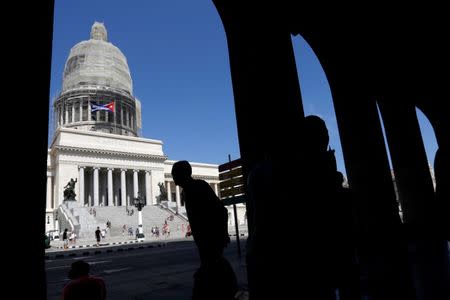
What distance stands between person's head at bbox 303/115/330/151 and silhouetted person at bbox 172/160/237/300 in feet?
2.79

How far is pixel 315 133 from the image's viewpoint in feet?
5.99

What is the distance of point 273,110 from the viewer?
3746 millimetres

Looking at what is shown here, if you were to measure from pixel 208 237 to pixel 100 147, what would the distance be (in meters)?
51.4

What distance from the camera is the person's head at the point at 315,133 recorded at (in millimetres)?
1810

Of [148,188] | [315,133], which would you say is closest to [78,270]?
[315,133]

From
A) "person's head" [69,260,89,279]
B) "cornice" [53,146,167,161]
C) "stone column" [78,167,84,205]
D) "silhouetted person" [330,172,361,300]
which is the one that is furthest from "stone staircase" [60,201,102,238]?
"silhouetted person" [330,172,361,300]

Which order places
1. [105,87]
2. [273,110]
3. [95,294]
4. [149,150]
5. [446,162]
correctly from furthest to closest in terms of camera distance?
[105,87]
[149,150]
[273,110]
[95,294]
[446,162]

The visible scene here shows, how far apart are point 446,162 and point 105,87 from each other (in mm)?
65400

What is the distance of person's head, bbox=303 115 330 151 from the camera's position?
5.94ft

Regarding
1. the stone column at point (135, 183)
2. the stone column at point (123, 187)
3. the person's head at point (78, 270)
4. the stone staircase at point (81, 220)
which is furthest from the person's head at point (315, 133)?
the stone column at point (135, 183)

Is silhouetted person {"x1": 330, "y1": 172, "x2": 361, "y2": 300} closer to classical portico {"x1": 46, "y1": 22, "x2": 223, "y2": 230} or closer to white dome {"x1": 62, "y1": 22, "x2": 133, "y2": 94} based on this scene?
classical portico {"x1": 46, "y1": 22, "x2": 223, "y2": 230}

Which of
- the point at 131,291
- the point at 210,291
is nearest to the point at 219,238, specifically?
the point at 210,291

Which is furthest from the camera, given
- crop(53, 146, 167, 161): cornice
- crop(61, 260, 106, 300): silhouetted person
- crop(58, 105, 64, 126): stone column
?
crop(58, 105, 64, 126): stone column

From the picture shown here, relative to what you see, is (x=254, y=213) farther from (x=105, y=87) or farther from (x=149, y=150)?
(x=105, y=87)
